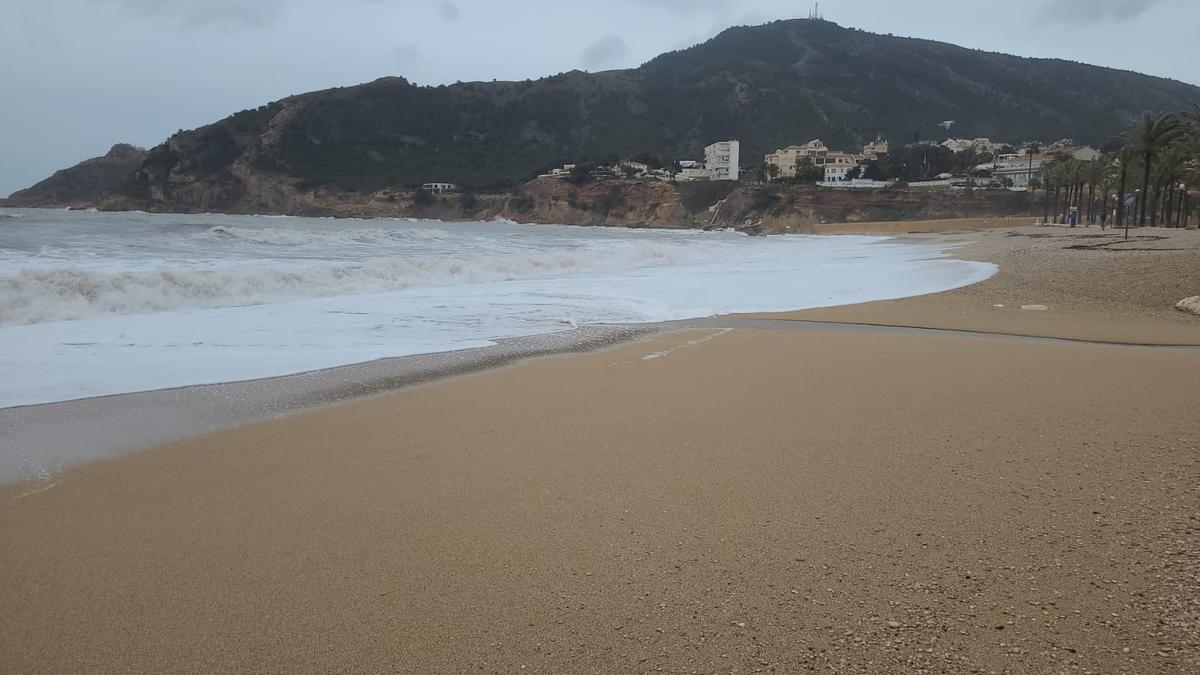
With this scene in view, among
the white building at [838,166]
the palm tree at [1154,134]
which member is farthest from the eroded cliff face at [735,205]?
the palm tree at [1154,134]

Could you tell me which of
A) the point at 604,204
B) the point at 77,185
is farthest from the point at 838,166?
the point at 77,185

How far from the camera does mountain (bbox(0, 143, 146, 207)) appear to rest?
354 ft

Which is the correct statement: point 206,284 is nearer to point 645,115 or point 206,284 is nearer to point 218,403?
point 218,403

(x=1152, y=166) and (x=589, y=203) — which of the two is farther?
(x=589, y=203)

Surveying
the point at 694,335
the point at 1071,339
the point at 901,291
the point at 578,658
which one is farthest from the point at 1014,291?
Answer: the point at 578,658

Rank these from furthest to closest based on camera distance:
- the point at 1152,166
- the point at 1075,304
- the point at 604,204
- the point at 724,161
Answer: the point at 724,161
the point at 604,204
the point at 1152,166
the point at 1075,304

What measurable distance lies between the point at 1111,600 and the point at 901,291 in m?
10.4

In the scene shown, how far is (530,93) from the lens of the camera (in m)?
142

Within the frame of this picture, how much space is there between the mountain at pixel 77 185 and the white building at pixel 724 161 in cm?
8696

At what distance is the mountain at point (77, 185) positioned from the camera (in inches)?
4245

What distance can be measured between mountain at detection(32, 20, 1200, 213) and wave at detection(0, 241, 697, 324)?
309 ft

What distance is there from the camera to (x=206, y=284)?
405 inches

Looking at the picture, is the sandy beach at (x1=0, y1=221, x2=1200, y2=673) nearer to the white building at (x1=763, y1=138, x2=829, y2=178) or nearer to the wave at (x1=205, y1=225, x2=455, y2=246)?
the wave at (x1=205, y1=225, x2=455, y2=246)

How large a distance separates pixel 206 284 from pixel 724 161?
112 metres
